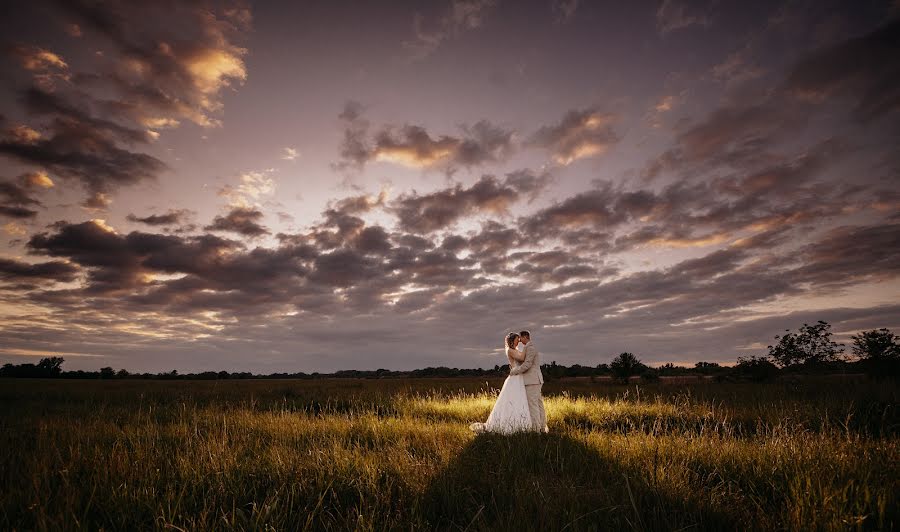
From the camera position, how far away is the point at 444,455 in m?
6.09

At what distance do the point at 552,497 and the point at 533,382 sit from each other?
24.2 feet

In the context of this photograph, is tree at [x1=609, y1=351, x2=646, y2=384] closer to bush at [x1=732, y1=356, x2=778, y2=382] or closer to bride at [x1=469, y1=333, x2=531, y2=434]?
bush at [x1=732, y1=356, x2=778, y2=382]

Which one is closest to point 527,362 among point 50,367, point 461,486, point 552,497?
point 461,486

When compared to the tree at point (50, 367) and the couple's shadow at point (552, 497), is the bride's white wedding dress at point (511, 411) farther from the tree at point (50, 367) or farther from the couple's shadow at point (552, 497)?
the tree at point (50, 367)

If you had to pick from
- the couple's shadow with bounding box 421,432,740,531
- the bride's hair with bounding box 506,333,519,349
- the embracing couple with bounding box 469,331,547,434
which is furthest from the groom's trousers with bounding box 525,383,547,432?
the couple's shadow with bounding box 421,432,740,531

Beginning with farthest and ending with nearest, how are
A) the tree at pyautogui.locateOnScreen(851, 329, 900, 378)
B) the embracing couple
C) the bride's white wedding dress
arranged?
the tree at pyautogui.locateOnScreen(851, 329, 900, 378), the embracing couple, the bride's white wedding dress

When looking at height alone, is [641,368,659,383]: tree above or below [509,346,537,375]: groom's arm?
below

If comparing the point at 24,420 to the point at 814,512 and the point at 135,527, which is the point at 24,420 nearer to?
the point at 135,527

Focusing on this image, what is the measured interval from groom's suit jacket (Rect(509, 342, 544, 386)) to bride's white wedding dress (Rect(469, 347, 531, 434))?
0.14 metres

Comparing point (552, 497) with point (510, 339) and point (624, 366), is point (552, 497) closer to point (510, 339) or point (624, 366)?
point (510, 339)

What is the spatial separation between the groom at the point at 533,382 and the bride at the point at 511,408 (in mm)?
176

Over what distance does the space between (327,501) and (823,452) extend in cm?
666

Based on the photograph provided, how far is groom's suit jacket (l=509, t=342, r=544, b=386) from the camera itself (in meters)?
11.4

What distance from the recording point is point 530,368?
11.6 meters
